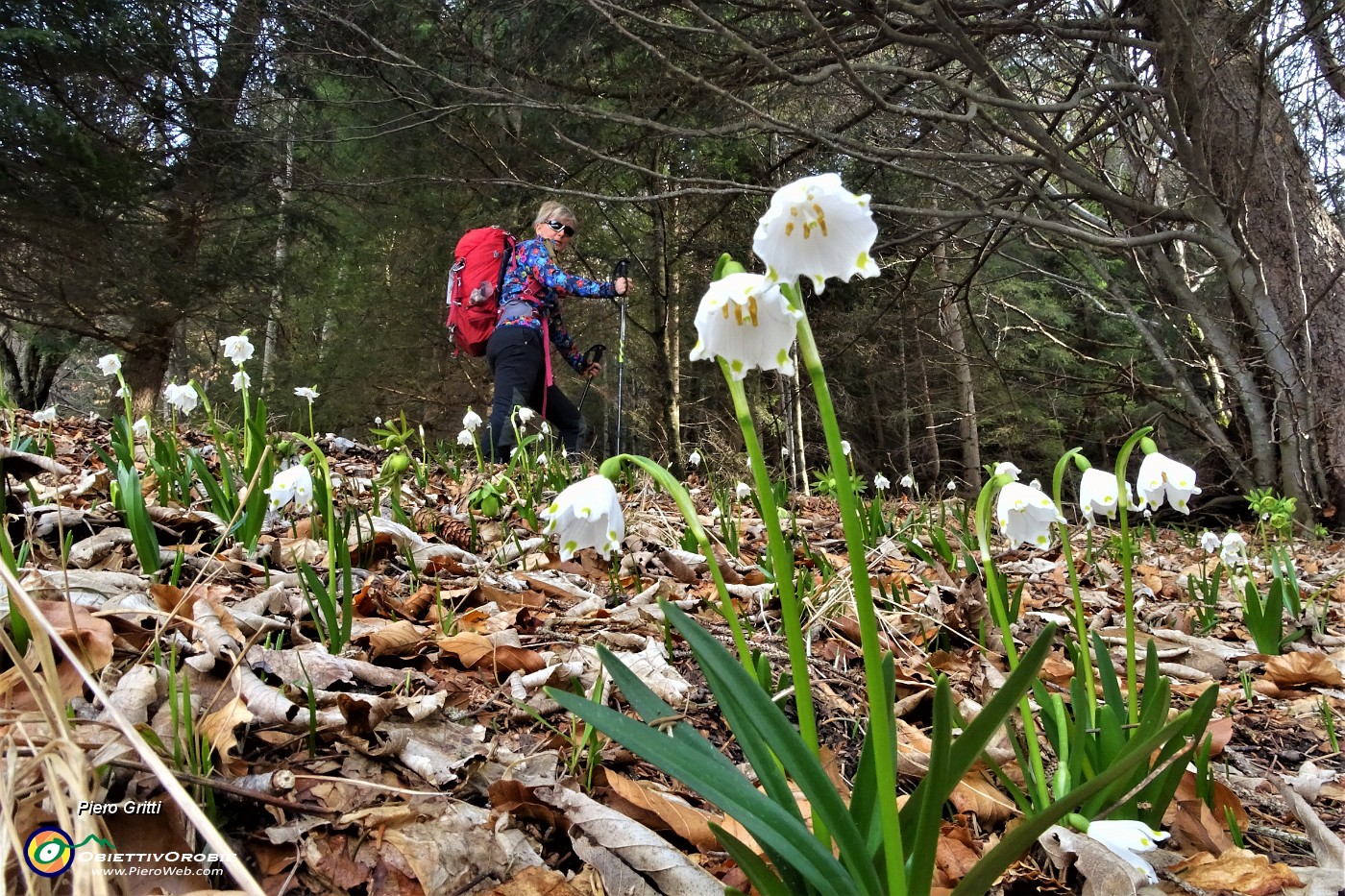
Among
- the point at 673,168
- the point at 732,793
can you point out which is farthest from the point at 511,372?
the point at 673,168

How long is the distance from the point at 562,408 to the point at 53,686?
5029 mm

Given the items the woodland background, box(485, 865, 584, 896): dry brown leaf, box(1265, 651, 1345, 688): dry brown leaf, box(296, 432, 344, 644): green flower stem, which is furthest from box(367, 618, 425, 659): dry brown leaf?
the woodland background

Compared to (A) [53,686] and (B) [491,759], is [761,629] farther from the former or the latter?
(A) [53,686]

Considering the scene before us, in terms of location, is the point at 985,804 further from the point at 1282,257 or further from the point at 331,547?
the point at 1282,257

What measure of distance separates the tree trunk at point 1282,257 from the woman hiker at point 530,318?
3874mm

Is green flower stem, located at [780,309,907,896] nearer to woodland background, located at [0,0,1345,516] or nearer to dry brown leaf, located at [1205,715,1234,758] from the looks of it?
dry brown leaf, located at [1205,715,1234,758]

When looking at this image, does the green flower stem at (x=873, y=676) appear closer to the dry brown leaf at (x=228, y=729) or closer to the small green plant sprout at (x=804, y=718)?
the small green plant sprout at (x=804, y=718)

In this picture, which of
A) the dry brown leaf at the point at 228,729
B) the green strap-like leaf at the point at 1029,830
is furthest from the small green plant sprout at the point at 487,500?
the green strap-like leaf at the point at 1029,830

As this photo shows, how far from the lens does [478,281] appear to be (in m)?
5.21

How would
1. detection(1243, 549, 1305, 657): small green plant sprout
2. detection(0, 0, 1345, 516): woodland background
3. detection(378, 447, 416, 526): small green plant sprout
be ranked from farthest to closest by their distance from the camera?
detection(0, 0, 1345, 516): woodland background < detection(378, 447, 416, 526): small green plant sprout < detection(1243, 549, 1305, 657): small green plant sprout

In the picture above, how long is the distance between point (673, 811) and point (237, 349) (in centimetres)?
315

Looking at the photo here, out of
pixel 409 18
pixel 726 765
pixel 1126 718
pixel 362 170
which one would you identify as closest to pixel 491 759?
pixel 726 765

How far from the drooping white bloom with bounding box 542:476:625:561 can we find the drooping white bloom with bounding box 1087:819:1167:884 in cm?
83

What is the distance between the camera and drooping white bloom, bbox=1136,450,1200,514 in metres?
1.68
